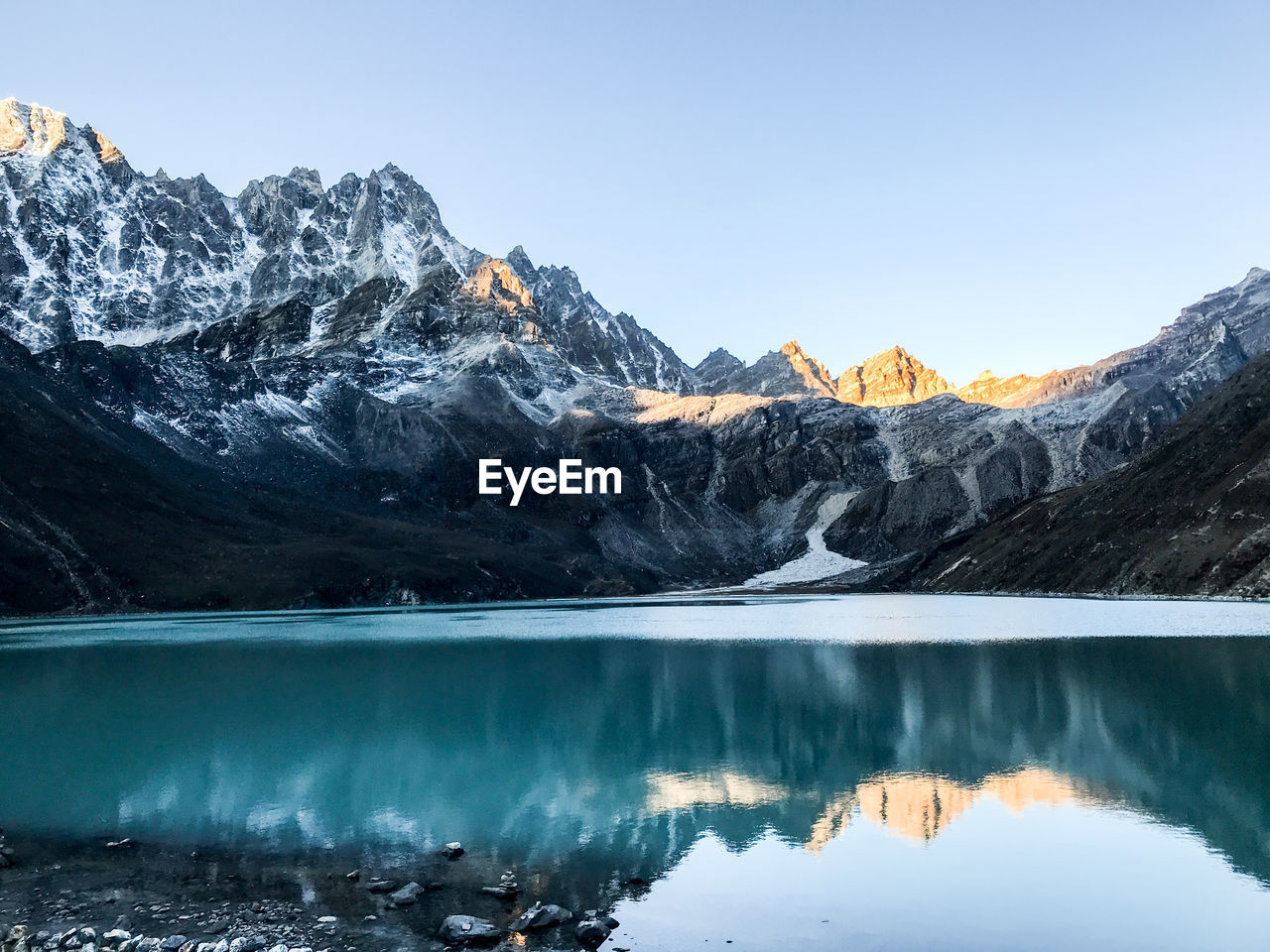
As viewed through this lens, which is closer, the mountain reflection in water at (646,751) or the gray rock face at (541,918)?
the gray rock face at (541,918)

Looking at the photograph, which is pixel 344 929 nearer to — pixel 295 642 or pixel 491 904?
pixel 491 904

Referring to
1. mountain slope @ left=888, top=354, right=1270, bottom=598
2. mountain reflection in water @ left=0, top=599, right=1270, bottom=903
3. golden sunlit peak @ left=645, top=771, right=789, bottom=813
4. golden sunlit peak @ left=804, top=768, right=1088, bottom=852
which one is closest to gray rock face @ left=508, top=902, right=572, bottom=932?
mountain reflection in water @ left=0, top=599, right=1270, bottom=903

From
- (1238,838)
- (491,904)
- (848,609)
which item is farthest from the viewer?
(848,609)

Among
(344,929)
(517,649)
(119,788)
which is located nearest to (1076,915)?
(344,929)

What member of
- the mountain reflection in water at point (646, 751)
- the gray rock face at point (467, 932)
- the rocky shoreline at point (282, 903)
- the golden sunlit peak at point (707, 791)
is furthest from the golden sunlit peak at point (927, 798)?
the gray rock face at point (467, 932)

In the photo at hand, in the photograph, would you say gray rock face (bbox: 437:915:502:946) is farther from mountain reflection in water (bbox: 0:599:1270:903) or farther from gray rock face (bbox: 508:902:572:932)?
mountain reflection in water (bbox: 0:599:1270:903)

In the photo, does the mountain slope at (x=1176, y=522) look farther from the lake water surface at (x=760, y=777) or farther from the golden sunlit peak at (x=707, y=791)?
the golden sunlit peak at (x=707, y=791)
